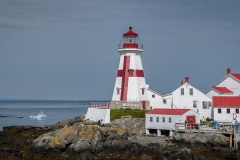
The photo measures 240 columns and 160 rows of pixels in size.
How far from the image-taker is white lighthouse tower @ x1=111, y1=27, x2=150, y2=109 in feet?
180

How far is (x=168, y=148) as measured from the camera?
1569 inches

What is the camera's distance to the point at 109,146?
132 feet

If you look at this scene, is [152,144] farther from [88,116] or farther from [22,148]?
[88,116]

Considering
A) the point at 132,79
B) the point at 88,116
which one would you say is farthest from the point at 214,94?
the point at 88,116

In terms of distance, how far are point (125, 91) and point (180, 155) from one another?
19672mm

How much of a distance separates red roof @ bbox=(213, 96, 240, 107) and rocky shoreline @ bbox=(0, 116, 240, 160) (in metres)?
7.03

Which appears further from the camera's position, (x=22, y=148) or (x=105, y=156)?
(x=22, y=148)

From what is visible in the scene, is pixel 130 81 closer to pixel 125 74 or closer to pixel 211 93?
pixel 125 74

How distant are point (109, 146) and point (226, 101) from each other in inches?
586

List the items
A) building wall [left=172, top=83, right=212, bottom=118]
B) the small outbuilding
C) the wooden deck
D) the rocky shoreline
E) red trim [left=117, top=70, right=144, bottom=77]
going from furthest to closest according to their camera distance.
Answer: red trim [left=117, top=70, right=144, bottom=77], building wall [left=172, top=83, right=212, bottom=118], the small outbuilding, the wooden deck, the rocky shoreline

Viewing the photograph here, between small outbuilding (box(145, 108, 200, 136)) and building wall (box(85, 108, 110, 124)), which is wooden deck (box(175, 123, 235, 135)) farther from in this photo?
building wall (box(85, 108, 110, 124))

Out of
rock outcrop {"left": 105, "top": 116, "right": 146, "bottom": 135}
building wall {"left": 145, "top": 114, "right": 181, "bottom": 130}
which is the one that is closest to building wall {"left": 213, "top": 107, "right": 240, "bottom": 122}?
building wall {"left": 145, "top": 114, "right": 181, "bottom": 130}

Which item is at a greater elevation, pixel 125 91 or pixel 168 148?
pixel 125 91

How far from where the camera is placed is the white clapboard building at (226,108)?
48.9 m
